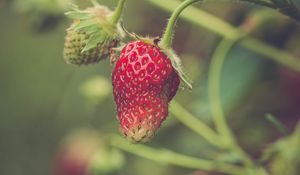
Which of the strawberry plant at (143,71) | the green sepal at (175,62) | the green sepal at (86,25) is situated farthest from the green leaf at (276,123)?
the green sepal at (86,25)

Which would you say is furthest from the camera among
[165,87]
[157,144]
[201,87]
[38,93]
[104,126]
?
[38,93]

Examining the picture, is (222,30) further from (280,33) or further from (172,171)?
(172,171)

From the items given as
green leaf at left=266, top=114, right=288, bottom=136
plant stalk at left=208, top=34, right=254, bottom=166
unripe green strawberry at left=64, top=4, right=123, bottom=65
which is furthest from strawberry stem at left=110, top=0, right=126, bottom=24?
plant stalk at left=208, top=34, right=254, bottom=166

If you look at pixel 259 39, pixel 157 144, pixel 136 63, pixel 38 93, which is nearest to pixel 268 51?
pixel 259 39

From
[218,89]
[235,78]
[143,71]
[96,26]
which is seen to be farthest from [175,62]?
[235,78]

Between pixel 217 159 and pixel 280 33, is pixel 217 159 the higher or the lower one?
the lower one

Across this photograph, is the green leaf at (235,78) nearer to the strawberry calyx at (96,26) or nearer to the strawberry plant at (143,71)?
the strawberry plant at (143,71)
